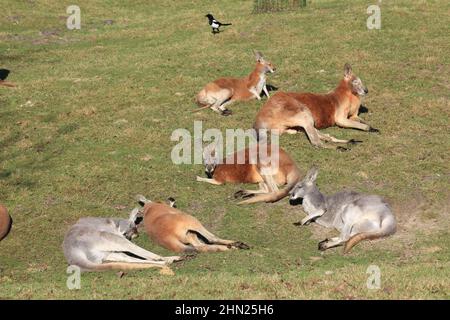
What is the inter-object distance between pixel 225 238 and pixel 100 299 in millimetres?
2754

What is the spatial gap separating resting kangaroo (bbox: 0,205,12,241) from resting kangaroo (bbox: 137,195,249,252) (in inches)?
83.0

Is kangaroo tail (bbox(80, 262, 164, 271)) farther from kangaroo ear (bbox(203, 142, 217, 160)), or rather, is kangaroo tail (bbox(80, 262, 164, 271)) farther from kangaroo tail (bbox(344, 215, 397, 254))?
kangaroo ear (bbox(203, 142, 217, 160))

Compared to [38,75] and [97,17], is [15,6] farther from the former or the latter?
[38,75]

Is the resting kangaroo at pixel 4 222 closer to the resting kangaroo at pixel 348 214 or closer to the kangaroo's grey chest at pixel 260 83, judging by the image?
the resting kangaroo at pixel 348 214

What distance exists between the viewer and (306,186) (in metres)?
10.5

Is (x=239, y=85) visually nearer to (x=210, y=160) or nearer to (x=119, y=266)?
(x=210, y=160)

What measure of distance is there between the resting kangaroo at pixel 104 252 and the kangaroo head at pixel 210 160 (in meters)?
2.64

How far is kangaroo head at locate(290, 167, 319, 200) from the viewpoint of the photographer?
10430 millimetres

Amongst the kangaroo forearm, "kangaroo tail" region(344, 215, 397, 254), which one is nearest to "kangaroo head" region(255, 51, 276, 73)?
the kangaroo forearm

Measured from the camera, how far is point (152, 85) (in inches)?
670

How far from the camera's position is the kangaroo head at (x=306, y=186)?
411 inches

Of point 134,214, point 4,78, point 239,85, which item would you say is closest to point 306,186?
point 134,214

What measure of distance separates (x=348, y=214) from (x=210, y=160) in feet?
9.48

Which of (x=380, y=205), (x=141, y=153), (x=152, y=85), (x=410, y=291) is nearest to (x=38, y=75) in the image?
(x=152, y=85)
